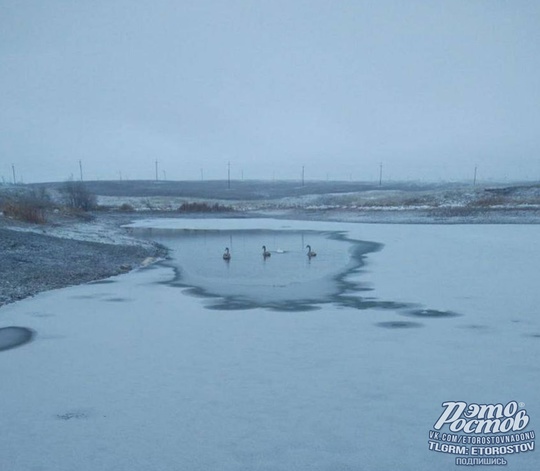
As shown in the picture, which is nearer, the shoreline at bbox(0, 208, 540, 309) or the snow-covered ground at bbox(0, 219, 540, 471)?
the snow-covered ground at bbox(0, 219, 540, 471)

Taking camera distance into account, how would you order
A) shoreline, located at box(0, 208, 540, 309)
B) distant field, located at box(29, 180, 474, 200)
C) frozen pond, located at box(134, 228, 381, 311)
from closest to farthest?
frozen pond, located at box(134, 228, 381, 311), shoreline, located at box(0, 208, 540, 309), distant field, located at box(29, 180, 474, 200)

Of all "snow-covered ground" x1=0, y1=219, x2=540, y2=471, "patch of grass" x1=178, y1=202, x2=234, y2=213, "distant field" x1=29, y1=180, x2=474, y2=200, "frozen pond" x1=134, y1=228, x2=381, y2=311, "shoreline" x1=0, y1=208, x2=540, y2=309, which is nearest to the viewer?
"snow-covered ground" x1=0, y1=219, x2=540, y2=471

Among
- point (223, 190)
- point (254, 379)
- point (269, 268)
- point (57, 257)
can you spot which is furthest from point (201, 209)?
point (223, 190)

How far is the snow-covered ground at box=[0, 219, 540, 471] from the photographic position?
462 cm

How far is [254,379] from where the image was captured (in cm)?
623

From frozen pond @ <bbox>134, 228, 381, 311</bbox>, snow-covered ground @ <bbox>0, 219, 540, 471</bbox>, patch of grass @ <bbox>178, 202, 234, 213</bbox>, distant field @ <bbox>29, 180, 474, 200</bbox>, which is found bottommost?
distant field @ <bbox>29, 180, 474, 200</bbox>

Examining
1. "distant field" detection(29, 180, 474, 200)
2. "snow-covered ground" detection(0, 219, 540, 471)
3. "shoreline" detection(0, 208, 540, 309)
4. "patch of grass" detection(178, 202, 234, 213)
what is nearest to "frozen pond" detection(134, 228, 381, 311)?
"snow-covered ground" detection(0, 219, 540, 471)

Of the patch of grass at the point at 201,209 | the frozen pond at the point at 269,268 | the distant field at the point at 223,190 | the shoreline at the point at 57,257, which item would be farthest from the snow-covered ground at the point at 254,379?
the distant field at the point at 223,190

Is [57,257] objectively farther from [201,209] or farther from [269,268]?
[201,209]

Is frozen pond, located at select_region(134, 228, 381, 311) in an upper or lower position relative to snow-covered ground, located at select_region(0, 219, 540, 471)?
lower

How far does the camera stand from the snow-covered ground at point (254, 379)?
462cm

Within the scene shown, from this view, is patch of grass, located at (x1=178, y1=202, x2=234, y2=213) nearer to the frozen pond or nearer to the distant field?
the distant field

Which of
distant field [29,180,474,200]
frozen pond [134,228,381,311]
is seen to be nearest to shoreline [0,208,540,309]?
frozen pond [134,228,381,311]

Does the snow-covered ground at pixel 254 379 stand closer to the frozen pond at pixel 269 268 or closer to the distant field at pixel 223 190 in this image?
the frozen pond at pixel 269 268
